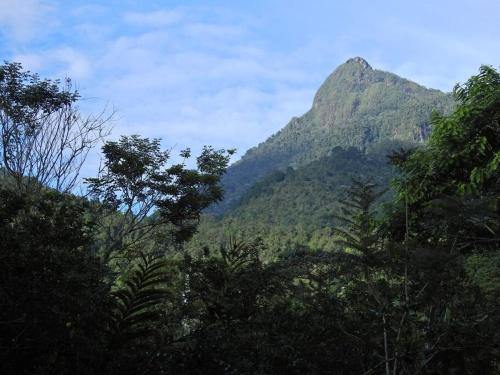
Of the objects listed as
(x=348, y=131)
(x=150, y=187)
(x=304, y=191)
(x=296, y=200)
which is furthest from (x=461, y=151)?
(x=348, y=131)

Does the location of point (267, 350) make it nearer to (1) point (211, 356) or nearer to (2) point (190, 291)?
(1) point (211, 356)

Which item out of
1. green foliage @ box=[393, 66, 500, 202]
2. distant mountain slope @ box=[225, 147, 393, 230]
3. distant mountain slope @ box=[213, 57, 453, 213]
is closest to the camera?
green foliage @ box=[393, 66, 500, 202]

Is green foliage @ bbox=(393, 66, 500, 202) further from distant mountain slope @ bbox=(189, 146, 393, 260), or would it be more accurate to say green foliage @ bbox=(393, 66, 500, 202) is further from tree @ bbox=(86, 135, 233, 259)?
distant mountain slope @ bbox=(189, 146, 393, 260)

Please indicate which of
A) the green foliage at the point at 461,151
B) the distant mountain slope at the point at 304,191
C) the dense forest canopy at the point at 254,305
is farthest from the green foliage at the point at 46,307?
the distant mountain slope at the point at 304,191

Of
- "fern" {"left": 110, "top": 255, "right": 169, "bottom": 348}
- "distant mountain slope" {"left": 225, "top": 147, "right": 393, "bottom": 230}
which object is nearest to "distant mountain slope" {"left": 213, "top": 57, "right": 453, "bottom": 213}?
"distant mountain slope" {"left": 225, "top": 147, "right": 393, "bottom": 230}

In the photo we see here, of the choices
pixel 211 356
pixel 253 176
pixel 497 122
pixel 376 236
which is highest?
pixel 253 176

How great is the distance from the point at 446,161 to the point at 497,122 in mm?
1222

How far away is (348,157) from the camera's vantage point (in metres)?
93.0

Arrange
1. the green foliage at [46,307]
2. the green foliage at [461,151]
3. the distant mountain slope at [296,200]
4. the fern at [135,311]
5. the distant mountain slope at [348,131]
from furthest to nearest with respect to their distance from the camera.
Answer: the distant mountain slope at [348,131] → the distant mountain slope at [296,200] → the green foliage at [461,151] → the fern at [135,311] → the green foliage at [46,307]

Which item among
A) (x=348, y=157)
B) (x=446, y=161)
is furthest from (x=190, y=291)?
(x=348, y=157)

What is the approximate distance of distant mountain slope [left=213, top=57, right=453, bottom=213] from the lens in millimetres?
139000

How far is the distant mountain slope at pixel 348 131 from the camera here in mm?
139000

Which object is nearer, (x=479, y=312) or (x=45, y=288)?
(x=45, y=288)

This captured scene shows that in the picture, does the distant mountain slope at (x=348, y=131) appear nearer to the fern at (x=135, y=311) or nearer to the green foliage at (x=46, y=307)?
the fern at (x=135, y=311)
